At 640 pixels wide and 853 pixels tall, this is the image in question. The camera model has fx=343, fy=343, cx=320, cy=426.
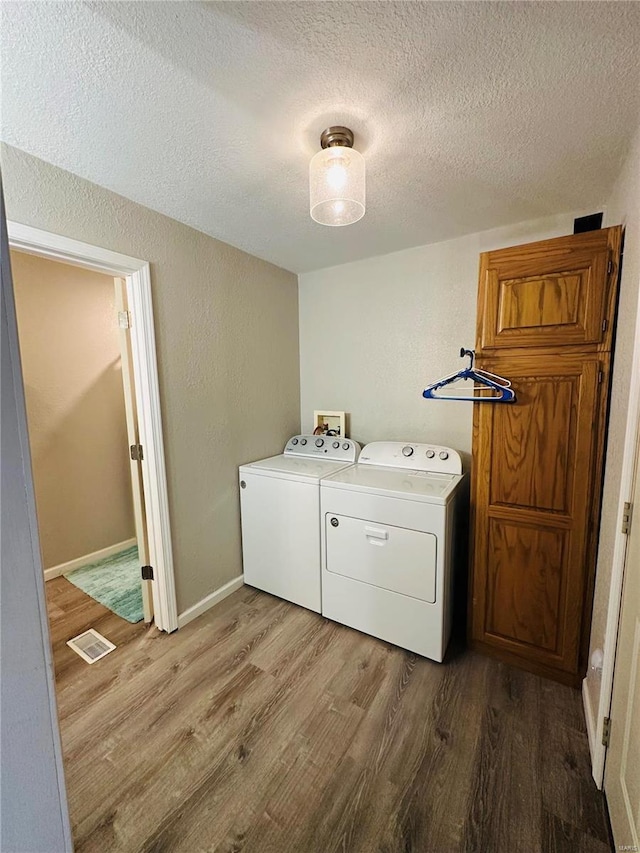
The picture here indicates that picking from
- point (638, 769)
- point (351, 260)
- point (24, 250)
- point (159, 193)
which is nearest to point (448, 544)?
point (638, 769)

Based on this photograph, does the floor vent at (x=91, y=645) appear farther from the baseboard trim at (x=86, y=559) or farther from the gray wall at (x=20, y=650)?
the gray wall at (x=20, y=650)

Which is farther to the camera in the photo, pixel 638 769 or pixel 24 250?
pixel 24 250

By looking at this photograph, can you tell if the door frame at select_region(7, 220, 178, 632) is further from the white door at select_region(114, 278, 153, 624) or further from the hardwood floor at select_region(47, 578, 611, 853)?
the hardwood floor at select_region(47, 578, 611, 853)

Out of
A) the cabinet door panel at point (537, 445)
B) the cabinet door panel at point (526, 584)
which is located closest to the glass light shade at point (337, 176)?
the cabinet door panel at point (537, 445)

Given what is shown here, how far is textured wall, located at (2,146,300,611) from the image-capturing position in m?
1.54

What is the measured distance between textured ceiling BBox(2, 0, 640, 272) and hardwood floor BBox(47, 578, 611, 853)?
2.34 metres

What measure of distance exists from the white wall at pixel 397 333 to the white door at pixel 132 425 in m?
1.39

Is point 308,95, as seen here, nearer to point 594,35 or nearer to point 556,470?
point 594,35

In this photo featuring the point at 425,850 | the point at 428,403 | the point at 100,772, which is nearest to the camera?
the point at 425,850

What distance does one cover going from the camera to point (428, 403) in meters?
2.37

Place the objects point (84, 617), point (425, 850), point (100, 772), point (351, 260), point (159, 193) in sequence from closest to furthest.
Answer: point (425, 850) < point (100, 772) < point (159, 193) < point (84, 617) < point (351, 260)

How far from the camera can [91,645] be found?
6.40 feet

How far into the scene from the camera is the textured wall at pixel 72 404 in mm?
2551

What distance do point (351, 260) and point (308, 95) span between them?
4.87 feet
